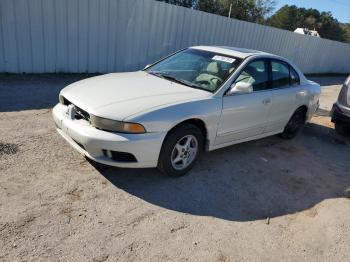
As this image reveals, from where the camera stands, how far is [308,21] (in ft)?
198

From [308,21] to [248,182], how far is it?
62.7 meters

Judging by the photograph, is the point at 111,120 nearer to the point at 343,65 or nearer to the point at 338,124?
the point at 338,124

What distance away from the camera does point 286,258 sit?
333 cm

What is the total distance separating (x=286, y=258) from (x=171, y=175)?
1624 mm

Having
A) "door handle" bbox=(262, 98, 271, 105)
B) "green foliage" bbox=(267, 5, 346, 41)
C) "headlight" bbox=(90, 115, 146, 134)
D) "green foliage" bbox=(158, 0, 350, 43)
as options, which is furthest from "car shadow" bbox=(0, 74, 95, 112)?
"green foliage" bbox=(267, 5, 346, 41)

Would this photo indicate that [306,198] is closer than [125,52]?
Yes

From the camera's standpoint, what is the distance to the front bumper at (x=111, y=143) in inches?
146

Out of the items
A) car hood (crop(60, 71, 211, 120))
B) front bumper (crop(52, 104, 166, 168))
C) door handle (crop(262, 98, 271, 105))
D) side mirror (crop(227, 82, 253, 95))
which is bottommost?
front bumper (crop(52, 104, 166, 168))

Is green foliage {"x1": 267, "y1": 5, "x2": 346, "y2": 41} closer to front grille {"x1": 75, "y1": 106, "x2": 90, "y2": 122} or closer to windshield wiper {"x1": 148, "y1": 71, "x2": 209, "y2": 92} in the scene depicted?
windshield wiper {"x1": 148, "y1": 71, "x2": 209, "y2": 92}

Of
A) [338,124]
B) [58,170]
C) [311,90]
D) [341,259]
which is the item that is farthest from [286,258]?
[338,124]

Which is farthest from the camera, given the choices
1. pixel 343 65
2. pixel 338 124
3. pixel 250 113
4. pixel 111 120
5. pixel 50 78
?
pixel 343 65

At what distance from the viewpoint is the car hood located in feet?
12.6

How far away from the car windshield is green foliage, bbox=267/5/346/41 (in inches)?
2188

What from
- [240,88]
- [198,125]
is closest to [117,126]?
[198,125]
